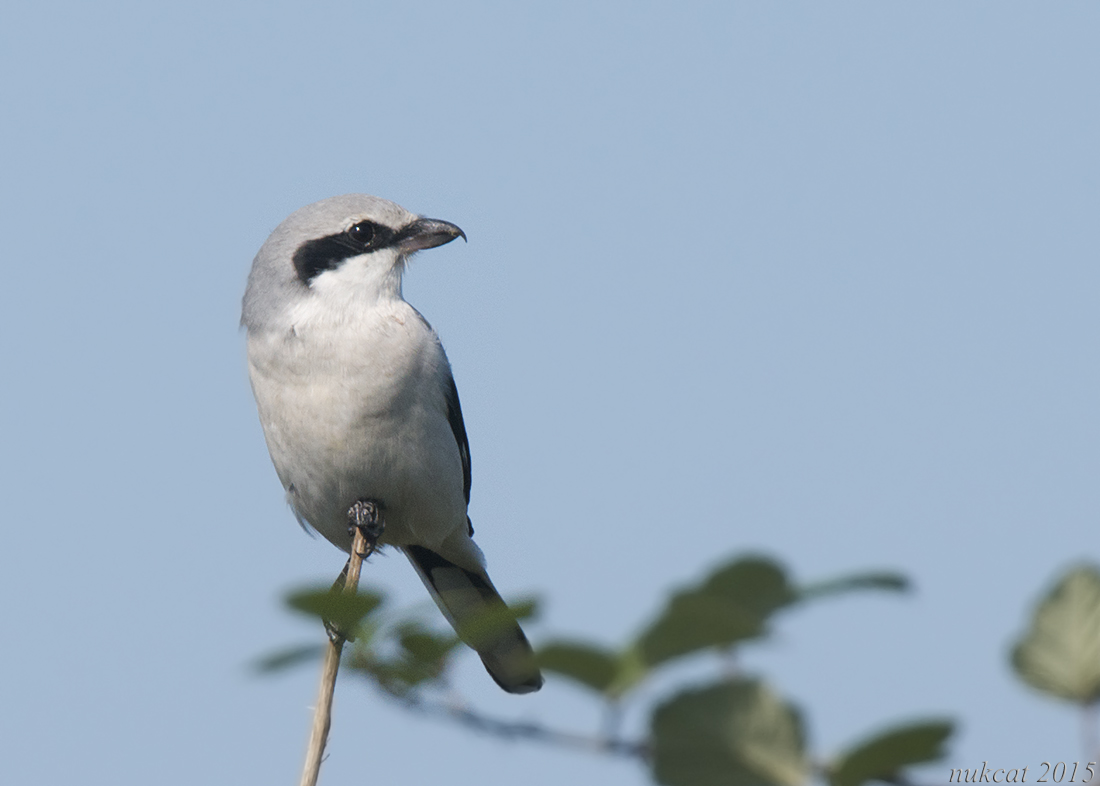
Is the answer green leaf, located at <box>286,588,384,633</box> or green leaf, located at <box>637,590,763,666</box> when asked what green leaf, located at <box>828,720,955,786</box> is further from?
green leaf, located at <box>286,588,384,633</box>

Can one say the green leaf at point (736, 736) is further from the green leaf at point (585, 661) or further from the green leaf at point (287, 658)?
the green leaf at point (287, 658)

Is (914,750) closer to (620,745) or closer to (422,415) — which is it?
(620,745)

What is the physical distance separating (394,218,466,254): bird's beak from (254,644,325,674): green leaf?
5.13 metres

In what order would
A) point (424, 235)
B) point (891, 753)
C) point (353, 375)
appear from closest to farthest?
point (891, 753)
point (353, 375)
point (424, 235)

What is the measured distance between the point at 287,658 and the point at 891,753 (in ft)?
1.98

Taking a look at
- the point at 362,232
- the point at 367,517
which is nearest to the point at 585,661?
the point at 367,517

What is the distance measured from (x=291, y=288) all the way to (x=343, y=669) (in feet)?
14.8

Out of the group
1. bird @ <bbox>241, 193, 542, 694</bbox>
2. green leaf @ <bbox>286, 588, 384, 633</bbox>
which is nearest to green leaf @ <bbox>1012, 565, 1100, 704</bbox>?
green leaf @ <bbox>286, 588, 384, 633</bbox>

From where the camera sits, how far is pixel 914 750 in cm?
91

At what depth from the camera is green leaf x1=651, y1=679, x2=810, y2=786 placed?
944mm

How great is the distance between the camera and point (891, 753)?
3.03 feet

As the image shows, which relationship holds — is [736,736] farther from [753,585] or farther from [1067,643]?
[1067,643]

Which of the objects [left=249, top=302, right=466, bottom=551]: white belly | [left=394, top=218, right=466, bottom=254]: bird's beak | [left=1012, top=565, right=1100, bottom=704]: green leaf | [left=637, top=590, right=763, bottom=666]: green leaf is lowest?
[left=637, top=590, right=763, bottom=666]: green leaf

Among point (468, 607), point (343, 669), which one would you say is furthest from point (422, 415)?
point (343, 669)
